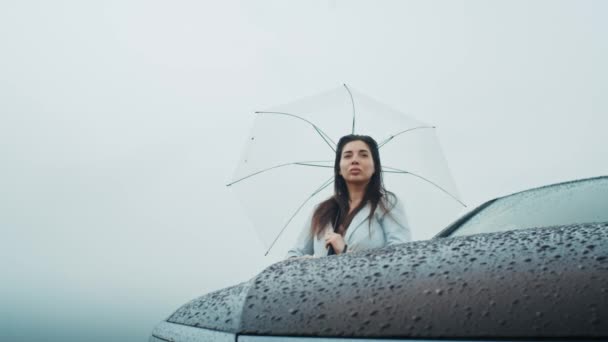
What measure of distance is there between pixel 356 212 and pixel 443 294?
4.64 ft

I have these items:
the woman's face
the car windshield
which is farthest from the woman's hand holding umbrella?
the car windshield

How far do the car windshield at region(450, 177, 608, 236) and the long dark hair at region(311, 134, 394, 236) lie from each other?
0.40m

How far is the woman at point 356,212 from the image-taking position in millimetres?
2186

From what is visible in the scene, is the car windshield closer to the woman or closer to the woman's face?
the woman

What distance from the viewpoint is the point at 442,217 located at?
9.96 feet

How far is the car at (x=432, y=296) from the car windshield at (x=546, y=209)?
3.10ft

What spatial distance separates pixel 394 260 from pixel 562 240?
0.35 m

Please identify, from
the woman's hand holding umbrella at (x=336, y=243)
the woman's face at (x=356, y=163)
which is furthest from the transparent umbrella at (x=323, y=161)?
the woman's hand holding umbrella at (x=336, y=243)

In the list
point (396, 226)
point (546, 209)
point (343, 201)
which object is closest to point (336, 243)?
point (396, 226)

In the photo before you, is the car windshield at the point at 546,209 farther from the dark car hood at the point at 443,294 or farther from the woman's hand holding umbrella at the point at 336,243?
the dark car hood at the point at 443,294

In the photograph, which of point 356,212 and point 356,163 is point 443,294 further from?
point 356,163

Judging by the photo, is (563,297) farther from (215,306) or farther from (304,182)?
(304,182)

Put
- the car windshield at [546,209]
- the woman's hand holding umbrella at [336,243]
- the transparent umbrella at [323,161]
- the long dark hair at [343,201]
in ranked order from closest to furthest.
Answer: the woman's hand holding umbrella at [336,243], the car windshield at [546,209], the long dark hair at [343,201], the transparent umbrella at [323,161]

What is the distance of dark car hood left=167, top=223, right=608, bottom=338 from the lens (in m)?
0.83
